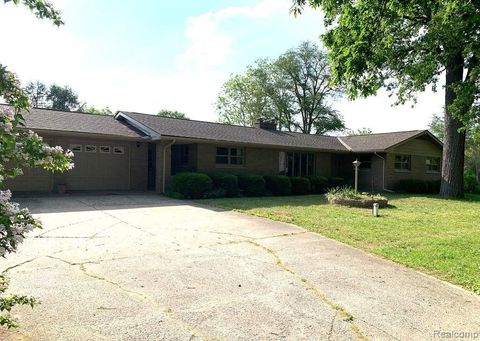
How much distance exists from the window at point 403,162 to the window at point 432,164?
2171mm

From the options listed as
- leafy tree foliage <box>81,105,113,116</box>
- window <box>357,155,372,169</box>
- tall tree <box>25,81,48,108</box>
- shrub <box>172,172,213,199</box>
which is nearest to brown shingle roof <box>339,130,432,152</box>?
window <box>357,155,372,169</box>

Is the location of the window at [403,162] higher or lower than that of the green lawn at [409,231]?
higher

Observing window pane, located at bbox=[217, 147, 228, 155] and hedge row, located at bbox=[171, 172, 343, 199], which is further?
window pane, located at bbox=[217, 147, 228, 155]

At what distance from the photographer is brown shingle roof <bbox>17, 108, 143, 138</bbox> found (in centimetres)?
1529

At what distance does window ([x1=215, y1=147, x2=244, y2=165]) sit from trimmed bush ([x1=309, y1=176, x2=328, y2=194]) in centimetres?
449

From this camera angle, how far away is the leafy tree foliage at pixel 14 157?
96.0 inches

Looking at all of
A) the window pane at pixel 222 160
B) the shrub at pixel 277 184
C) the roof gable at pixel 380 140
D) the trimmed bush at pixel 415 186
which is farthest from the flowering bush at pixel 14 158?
the trimmed bush at pixel 415 186

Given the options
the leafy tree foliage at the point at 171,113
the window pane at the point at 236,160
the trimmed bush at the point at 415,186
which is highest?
the leafy tree foliage at the point at 171,113

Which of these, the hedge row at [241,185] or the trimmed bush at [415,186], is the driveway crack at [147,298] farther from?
the trimmed bush at [415,186]

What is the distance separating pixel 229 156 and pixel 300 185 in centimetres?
432

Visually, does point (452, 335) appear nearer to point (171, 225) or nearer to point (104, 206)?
point (171, 225)

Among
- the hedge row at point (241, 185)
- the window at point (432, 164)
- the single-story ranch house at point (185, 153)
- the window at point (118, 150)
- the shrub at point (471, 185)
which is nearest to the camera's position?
the hedge row at point (241, 185)

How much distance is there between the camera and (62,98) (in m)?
52.9

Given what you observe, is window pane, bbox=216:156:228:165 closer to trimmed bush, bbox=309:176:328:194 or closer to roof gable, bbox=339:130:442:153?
trimmed bush, bbox=309:176:328:194
